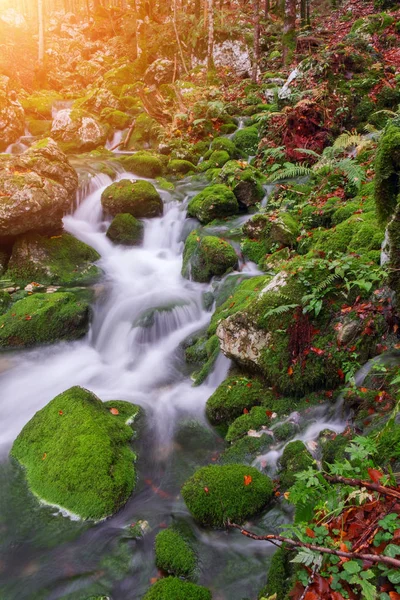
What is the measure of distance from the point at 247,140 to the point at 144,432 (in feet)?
41.5

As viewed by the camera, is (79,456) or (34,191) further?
(34,191)

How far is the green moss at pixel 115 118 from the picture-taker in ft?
65.4

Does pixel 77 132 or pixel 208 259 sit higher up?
pixel 77 132

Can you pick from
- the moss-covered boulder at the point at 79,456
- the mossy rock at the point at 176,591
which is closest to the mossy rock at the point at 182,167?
the moss-covered boulder at the point at 79,456

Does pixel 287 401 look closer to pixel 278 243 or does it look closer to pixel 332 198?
pixel 278 243

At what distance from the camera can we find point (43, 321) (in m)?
8.15

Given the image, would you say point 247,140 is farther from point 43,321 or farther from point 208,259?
point 43,321

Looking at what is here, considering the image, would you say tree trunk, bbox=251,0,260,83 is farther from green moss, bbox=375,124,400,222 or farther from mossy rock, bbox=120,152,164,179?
green moss, bbox=375,124,400,222

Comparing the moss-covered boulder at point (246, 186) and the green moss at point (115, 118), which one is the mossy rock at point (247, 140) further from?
the green moss at point (115, 118)

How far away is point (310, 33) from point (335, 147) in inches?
→ 521

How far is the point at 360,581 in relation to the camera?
1.96 metres

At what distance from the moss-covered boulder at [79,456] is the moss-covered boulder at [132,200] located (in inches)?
300

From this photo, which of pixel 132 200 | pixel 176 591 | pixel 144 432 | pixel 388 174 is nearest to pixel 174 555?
pixel 176 591

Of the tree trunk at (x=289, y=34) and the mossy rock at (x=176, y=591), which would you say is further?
the tree trunk at (x=289, y=34)
